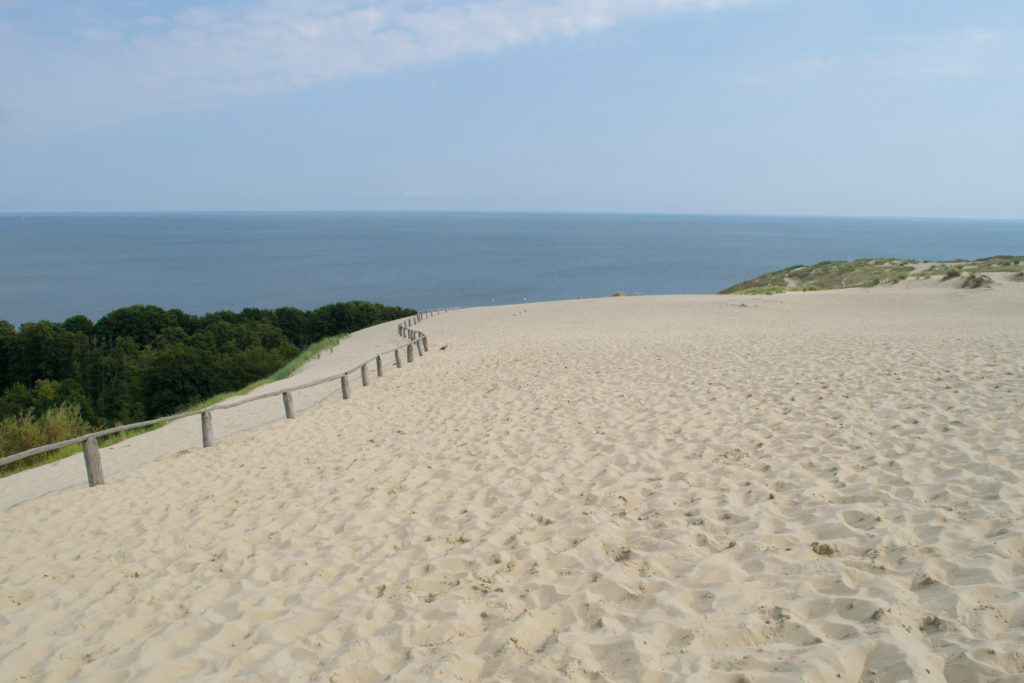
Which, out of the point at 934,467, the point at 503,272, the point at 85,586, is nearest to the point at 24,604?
the point at 85,586

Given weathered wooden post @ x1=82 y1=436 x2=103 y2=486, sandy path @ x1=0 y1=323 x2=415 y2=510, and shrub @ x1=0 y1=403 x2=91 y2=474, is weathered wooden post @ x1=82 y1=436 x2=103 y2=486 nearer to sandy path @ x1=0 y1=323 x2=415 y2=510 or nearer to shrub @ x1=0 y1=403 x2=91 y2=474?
sandy path @ x1=0 y1=323 x2=415 y2=510

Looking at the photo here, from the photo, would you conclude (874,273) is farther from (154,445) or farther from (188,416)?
(154,445)

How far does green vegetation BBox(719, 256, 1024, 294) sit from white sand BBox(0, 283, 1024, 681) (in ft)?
87.2

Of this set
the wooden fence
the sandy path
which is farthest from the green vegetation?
the sandy path

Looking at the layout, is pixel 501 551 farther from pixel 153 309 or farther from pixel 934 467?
pixel 153 309

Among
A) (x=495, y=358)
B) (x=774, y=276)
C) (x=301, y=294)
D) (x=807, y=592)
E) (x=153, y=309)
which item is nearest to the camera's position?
(x=807, y=592)

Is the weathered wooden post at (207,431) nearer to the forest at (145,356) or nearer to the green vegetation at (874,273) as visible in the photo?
the forest at (145,356)

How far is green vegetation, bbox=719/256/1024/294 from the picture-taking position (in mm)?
31717

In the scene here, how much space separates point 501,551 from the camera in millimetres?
4715

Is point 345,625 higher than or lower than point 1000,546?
lower

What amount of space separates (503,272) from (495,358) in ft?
275

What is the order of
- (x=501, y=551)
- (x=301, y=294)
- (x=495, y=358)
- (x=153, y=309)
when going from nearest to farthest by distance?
(x=501, y=551), (x=495, y=358), (x=153, y=309), (x=301, y=294)

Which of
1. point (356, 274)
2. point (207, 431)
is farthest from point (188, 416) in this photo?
point (356, 274)

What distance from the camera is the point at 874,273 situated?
37000mm
